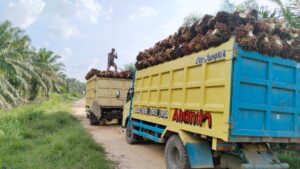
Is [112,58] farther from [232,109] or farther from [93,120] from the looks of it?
[232,109]

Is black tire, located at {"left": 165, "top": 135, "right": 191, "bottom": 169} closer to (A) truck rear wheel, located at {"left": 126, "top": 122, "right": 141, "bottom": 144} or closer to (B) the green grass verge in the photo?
(B) the green grass verge

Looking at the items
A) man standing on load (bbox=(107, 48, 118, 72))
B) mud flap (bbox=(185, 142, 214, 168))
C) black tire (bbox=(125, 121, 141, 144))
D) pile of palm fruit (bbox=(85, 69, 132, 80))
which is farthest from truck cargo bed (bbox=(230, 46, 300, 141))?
man standing on load (bbox=(107, 48, 118, 72))

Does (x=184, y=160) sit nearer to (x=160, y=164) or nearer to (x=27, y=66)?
(x=160, y=164)

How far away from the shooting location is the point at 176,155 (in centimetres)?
595

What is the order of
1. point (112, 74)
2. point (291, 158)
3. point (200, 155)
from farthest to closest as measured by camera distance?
point (112, 74)
point (291, 158)
point (200, 155)

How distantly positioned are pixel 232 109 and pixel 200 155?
3.89 feet

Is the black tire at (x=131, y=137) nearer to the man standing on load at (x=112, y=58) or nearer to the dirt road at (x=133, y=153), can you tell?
the dirt road at (x=133, y=153)

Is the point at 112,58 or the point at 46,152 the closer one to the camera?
the point at 46,152

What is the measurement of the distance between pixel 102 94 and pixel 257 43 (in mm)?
9849

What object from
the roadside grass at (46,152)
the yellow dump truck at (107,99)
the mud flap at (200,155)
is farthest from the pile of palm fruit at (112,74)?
the mud flap at (200,155)

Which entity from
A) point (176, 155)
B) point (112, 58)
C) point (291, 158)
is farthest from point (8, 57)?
point (291, 158)

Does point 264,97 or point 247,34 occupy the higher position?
point 247,34

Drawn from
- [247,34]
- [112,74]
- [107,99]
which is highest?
[112,74]

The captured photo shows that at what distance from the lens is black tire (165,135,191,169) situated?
211 inches
